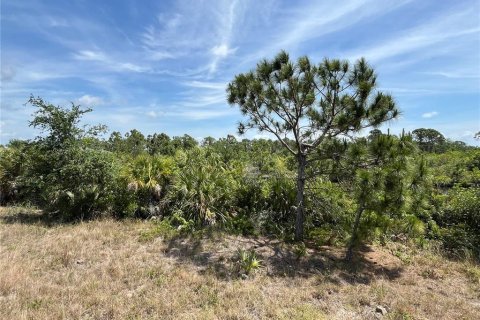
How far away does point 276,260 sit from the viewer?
22.2 ft

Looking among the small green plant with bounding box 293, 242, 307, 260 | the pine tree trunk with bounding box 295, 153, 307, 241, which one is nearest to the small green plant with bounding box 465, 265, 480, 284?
the small green plant with bounding box 293, 242, 307, 260

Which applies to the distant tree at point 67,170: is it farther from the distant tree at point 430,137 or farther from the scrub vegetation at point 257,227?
the distant tree at point 430,137

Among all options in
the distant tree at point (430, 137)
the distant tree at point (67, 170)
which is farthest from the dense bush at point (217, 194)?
the distant tree at point (430, 137)

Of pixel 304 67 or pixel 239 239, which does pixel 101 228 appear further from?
pixel 304 67

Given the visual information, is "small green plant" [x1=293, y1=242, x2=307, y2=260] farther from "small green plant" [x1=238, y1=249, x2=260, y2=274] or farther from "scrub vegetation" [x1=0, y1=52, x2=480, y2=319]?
"small green plant" [x1=238, y1=249, x2=260, y2=274]

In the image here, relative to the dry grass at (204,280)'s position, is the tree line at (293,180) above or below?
above

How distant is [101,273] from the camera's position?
5617 millimetres

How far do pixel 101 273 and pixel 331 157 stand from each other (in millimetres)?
5176

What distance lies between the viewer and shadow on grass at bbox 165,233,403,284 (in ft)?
20.3

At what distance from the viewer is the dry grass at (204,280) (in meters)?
4.58

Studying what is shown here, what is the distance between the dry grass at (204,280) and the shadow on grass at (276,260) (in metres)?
0.02

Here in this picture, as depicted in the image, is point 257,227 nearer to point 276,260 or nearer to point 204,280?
point 276,260

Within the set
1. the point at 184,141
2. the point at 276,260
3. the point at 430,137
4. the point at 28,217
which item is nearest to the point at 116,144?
the point at 184,141

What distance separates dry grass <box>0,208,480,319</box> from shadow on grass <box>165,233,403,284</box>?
0.07ft
